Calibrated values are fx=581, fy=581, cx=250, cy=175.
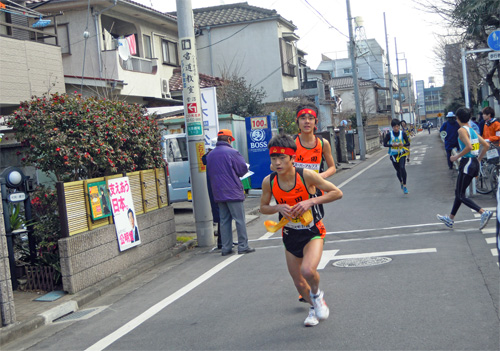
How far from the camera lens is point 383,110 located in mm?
78688

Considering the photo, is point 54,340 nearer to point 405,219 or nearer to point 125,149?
point 125,149

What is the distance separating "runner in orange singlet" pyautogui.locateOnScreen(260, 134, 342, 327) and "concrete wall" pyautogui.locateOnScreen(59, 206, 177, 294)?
330 cm

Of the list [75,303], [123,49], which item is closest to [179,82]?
[123,49]

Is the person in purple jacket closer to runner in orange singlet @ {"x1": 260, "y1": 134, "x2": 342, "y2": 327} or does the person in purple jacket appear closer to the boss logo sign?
runner in orange singlet @ {"x1": 260, "y1": 134, "x2": 342, "y2": 327}

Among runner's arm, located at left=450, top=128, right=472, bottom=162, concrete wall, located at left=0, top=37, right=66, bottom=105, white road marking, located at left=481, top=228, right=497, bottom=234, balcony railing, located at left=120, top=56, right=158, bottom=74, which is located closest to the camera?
white road marking, located at left=481, top=228, right=497, bottom=234

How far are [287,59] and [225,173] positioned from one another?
28.3 metres

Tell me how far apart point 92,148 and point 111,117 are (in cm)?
75

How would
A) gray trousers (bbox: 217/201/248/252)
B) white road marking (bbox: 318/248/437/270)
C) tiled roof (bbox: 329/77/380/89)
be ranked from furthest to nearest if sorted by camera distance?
tiled roof (bbox: 329/77/380/89), gray trousers (bbox: 217/201/248/252), white road marking (bbox: 318/248/437/270)

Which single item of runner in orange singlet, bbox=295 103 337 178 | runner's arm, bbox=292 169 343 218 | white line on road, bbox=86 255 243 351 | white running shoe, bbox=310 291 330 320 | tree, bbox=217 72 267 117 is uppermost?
tree, bbox=217 72 267 117

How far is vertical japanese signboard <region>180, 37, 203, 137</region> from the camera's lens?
10.9 metres

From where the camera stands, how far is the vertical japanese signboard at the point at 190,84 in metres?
10.9

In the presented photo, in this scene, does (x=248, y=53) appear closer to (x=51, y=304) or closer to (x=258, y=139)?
(x=258, y=139)

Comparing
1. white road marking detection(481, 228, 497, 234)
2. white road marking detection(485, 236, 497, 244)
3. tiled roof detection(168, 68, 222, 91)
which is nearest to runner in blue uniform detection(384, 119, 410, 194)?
white road marking detection(481, 228, 497, 234)

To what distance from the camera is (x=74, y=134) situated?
820cm
